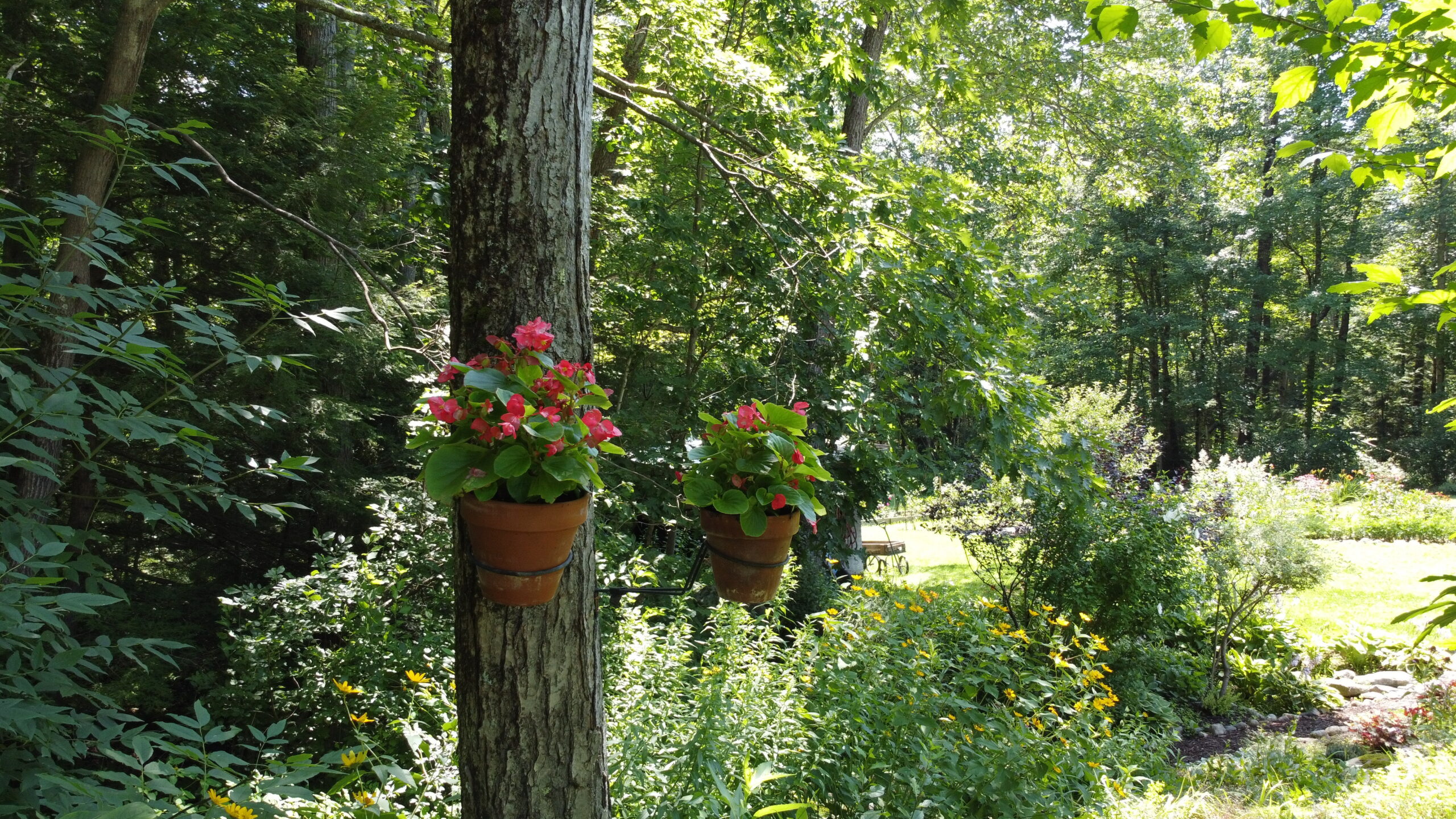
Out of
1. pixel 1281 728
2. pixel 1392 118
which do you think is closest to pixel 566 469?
pixel 1392 118

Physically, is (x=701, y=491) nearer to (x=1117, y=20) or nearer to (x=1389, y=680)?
(x=1117, y=20)

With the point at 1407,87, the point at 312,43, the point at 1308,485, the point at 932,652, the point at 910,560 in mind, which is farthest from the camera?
the point at 1308,485

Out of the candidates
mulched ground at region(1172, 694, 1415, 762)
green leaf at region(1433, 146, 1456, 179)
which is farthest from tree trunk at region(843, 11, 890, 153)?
green leaf at region(1433, 146, 1456, 179)

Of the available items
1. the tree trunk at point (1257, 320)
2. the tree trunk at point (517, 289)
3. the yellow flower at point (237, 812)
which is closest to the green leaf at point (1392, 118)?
the tree trunk at point (517, 289)

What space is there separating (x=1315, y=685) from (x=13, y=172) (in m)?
8.65

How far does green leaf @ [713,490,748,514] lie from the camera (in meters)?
1.60

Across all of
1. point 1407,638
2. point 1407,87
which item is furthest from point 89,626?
point 1407,638

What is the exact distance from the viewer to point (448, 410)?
1.29m

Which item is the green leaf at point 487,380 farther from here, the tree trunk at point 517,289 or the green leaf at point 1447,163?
the green leaf at point 1447,163

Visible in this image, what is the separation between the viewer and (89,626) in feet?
11.3

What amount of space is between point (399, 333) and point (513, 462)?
303cm

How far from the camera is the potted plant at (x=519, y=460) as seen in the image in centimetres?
125

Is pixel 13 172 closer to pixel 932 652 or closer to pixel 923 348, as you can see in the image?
pixel 923 348

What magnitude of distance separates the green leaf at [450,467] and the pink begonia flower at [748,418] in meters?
0.55
